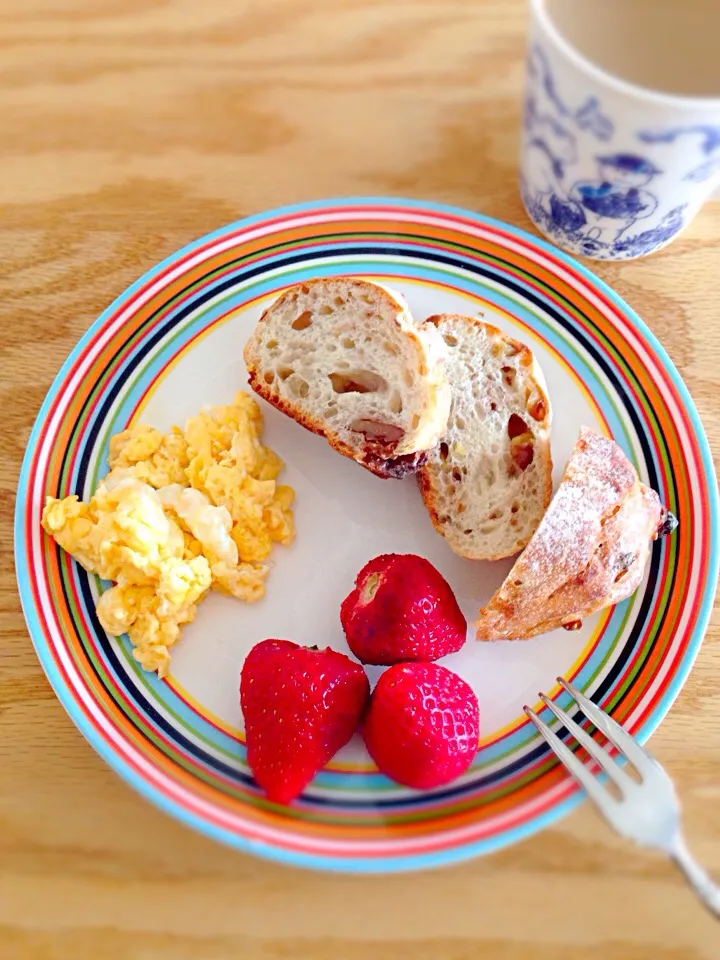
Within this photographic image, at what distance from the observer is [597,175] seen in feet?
4.43

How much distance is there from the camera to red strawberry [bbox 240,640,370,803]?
1.31 metres

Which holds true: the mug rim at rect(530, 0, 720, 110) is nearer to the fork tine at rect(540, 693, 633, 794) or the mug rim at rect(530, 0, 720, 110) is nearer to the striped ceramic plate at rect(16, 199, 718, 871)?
the striped ceramic plate at rect(16, 199, 718, 871)

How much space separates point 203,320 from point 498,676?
32.3 inches

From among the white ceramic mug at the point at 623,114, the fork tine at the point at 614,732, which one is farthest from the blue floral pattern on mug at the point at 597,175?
the fork tine at the point at 614,732

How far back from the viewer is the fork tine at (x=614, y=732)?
126 cm

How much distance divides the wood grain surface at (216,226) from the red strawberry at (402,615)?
0.35 m

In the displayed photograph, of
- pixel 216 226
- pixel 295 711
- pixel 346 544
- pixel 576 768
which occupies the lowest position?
pixel 295 711

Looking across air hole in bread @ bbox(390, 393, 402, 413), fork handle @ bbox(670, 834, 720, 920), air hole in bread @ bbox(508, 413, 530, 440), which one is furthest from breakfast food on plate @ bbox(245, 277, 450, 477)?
fork handle @ bbox(670, 834, 720, 920)

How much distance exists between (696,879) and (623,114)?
3.37 ft

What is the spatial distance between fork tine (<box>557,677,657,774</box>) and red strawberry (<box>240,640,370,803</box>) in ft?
1.09

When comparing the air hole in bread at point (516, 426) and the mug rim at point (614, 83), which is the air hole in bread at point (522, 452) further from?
the mug rim at point (614, 83)

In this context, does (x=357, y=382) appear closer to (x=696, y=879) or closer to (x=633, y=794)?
(x=633, y=794)

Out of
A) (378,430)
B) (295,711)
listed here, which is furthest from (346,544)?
(295,711)

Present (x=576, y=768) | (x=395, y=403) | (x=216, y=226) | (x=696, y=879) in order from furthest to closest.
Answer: (x=216, y=226) < (x=395, y=403) < (x=576, y=768) < (x=696, y=879)
